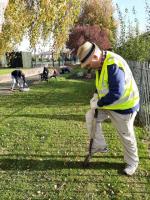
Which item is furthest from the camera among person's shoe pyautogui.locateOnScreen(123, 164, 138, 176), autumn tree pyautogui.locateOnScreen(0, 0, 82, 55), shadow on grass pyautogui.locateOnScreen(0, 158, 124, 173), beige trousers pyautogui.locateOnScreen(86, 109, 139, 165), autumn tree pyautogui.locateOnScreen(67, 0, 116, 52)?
autumn tree pyautogui.locateOnScreen(67, 0, 116, 52)

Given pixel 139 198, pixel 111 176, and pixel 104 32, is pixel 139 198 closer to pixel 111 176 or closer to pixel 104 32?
pixel 111 176

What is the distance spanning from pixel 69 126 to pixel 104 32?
4289 cm

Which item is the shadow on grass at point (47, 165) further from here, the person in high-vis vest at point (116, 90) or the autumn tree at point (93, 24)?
the autumn tree at point (93, 24)

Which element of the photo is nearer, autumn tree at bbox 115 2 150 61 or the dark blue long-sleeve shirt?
the dark blue long-sleeve shirt

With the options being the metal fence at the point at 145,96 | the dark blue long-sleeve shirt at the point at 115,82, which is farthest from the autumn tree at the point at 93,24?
the dark blue long-sleeve shirt at the point at 115,82

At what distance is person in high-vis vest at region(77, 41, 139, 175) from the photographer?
235 inches

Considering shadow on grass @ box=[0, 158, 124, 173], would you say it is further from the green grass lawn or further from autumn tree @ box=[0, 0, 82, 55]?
autumn tree @ box=[0, 0, 82, 55]

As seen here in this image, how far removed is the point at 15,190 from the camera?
5.95m

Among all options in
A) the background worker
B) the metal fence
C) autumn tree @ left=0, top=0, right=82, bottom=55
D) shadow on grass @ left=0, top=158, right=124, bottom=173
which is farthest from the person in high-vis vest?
the background worker

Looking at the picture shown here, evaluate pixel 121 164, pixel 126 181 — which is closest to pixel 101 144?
pixel 121 164

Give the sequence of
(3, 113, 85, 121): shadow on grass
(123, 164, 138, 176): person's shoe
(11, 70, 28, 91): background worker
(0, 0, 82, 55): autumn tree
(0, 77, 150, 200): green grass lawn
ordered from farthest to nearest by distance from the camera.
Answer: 1. (11, 70, 28, 91): background worker
2. (0, 0, 82, 55): autumn tree
3. (3, 113, 85, 121): shadow on grass
4. (123, 164, 138, 176): person's shoe
5. (0, 77, 150, 200): green grass lawn

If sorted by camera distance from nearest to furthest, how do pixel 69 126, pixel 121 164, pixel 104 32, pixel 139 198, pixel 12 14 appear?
pixel 139 198 < pixel 121 164 < pixel 69 126 < pixel 12 14 < pixel 104 32

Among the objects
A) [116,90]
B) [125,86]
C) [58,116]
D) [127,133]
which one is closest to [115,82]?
[116,90]

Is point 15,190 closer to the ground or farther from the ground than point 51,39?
closer to the ground
